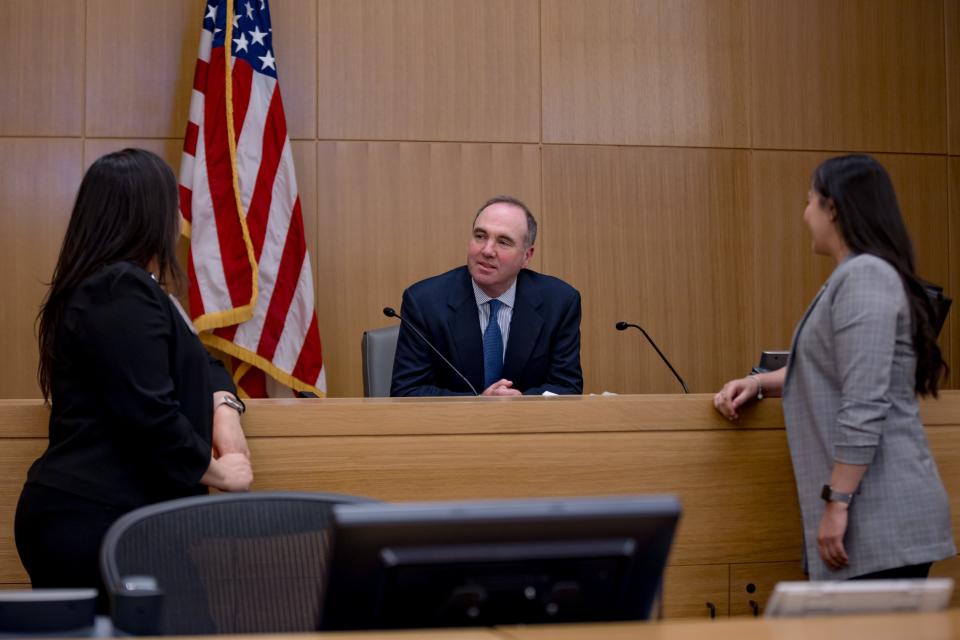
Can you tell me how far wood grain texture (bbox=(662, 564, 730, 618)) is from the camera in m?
2.96

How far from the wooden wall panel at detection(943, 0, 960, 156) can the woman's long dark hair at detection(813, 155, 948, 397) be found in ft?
12.8

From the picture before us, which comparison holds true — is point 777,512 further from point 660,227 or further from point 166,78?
point 166,78

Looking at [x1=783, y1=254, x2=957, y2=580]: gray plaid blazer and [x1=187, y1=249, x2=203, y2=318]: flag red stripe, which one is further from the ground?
[x1=187, y1=249, x2=203, y2=318]: flag red stripe

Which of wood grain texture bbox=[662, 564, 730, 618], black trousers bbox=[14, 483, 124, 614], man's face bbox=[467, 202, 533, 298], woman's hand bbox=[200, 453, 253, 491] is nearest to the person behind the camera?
black trousers bbox=[14, 483, 124, 614]

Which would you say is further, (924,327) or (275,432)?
(275,432)

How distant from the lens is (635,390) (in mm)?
5785

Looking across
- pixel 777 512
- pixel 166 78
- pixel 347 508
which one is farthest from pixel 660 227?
pixel 347 508

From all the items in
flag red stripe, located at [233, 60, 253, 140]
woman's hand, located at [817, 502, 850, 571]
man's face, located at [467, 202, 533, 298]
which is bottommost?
woman's hand, located at [817, 502, 850, 571]

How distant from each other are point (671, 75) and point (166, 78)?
257cm

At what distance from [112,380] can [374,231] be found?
11.1ft

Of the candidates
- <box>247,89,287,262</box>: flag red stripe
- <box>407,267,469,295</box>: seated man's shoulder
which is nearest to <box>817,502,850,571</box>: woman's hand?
<box>407,267,469,295</box>: seated man's shoulder

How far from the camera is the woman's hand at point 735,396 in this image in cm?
298

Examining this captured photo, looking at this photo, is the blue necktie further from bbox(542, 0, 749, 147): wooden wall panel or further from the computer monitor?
the computer monitor

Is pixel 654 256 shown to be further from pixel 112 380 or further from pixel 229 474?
pixel 112 380
